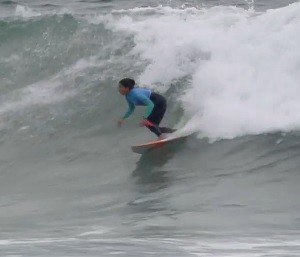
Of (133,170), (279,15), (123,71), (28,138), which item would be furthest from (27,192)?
(279,15)

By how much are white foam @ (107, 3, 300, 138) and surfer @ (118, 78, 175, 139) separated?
67 cm

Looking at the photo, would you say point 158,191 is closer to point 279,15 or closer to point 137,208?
point 137,208

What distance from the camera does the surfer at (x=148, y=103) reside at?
12.2 metres

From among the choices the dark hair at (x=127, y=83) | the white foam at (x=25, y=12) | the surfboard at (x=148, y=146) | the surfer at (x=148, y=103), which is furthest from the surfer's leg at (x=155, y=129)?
the white foam at (x=25, y=12)

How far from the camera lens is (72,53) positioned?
16.8 meters

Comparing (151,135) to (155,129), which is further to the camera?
(151,135)

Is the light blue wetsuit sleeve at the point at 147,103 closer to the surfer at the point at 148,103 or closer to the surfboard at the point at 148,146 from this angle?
the surfer at the point at 148,103

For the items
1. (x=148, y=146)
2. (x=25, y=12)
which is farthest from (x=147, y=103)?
(x=25, y=12)

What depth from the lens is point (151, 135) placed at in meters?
13.2

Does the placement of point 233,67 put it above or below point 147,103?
above

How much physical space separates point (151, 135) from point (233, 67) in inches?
69.1

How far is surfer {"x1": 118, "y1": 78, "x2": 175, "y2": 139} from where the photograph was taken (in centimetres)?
1216

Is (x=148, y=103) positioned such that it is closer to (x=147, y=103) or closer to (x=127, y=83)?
(x=147, y=103)

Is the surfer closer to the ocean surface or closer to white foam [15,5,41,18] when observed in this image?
the ocean surface
